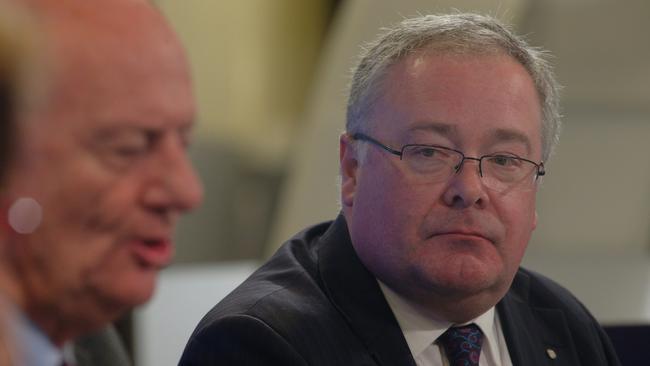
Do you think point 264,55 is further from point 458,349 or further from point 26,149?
point 26,149

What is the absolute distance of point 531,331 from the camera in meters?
1.99

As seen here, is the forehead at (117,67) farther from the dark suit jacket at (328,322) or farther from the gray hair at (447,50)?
the gray hair at (447,50)

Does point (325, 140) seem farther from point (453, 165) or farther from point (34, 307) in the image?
→ point (34, 307)

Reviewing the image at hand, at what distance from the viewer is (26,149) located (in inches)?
31.4

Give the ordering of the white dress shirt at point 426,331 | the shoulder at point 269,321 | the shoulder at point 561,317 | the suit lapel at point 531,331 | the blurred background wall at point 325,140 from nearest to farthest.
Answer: the shoulder at point 269,321 < the white dress shirt at point 426,331 < the suit lapel at point 531,331 < the shoulder at point 561,317 < the blurred background wall at point 325,140

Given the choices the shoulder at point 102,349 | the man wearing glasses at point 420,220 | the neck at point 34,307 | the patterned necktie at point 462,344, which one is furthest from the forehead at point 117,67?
the patterned necktie at point 462,344

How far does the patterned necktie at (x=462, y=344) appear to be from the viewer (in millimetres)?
1759

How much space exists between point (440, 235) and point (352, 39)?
2794 mm

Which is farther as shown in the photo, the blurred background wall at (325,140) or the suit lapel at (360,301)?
the blurred background wall at (325,140)

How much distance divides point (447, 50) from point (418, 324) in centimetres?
39

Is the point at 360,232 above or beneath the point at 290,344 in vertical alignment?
above

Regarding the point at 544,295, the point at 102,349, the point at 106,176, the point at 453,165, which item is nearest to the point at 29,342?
the point at 106,176

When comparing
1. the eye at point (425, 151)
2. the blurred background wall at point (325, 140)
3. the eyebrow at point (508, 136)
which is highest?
the eyebrow at point (508, 136)

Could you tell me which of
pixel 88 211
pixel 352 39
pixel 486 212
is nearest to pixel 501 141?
pixel 486 212
